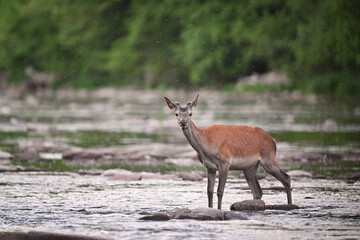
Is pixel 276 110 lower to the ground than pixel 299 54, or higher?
lower

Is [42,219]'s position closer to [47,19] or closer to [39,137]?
[39,137]

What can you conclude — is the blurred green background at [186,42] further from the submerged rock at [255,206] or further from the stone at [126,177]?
the submerged rock at [255,206]

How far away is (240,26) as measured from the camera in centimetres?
4291

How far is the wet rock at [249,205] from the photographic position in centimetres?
1074

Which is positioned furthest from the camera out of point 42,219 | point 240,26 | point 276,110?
point 240,26

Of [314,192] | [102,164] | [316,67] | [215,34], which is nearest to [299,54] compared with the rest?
[316,67]

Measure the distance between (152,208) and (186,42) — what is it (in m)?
35.2

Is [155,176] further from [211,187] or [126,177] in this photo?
[211,187]

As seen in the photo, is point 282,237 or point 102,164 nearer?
point 282,237

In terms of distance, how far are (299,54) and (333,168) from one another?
22645 mm

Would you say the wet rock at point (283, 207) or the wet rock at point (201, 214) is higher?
the wet rock at point (283, 207)

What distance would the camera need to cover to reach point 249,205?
1076cm

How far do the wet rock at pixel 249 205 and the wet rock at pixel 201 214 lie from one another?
0.90m

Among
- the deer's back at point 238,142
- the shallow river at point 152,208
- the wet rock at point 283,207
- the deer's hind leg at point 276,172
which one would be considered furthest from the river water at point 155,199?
the deer's back at point 238,142
